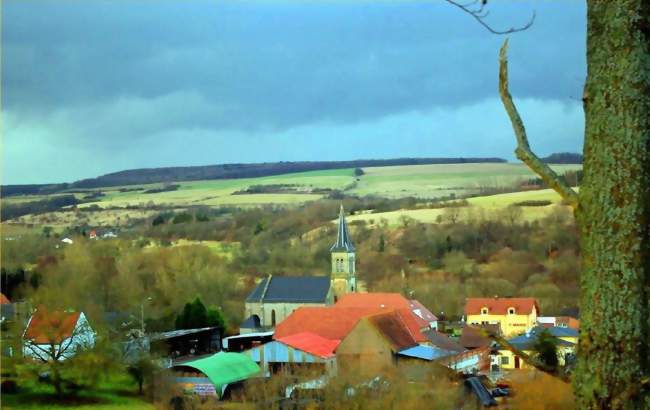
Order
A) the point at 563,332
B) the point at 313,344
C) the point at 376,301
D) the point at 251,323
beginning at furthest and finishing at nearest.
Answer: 1. the point at 251,323
2. the point at 376,301
3. the point at 563,332
4. the point at 313,344

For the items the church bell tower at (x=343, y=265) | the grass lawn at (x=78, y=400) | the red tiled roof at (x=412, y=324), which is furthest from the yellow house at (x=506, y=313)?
the grass lawn at (x=78, y=400)

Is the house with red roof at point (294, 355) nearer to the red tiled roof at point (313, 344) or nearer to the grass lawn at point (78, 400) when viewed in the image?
the red tiled roof at point (313, 344)

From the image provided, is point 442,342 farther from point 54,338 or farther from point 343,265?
point 343,265

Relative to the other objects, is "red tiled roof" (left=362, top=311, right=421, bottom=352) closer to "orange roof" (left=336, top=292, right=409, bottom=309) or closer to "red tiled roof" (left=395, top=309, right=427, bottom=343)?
"red tiled roof" (left=395, top=309, right=427, bottom=343)

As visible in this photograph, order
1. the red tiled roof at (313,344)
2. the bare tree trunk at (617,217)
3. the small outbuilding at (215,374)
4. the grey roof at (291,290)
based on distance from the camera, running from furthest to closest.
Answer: the grey roof at (291,290), the red tiled roof at (313,344), the small outbuilding at (215,374), the bare tree trunk at (617,217)

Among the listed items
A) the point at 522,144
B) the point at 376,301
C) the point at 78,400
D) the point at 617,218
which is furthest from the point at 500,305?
the point at 617,218

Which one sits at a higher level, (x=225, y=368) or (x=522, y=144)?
(x=522, y=144)

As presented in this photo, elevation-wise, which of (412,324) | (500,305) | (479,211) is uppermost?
(479,211)

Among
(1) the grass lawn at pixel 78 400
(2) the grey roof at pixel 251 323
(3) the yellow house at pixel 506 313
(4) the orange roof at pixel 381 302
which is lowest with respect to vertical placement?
(2) the grey roof at pixel 251 323

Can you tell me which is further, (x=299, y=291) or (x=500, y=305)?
(x=299, y=291)
